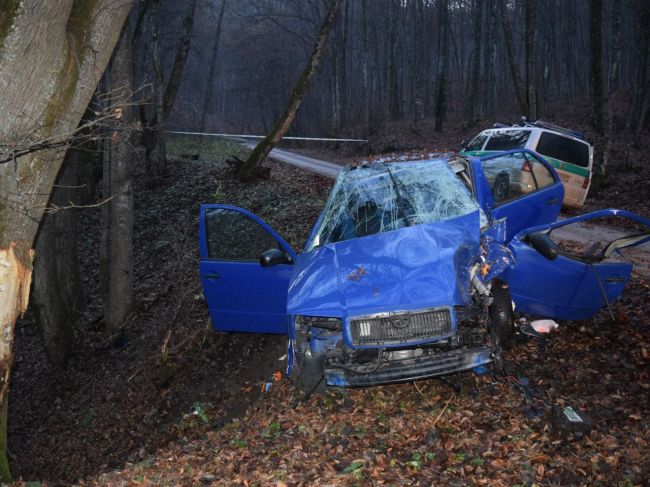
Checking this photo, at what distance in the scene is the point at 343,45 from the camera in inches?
1287

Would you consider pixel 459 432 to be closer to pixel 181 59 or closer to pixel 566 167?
pixel 566 167

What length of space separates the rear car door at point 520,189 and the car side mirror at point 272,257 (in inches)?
91.2

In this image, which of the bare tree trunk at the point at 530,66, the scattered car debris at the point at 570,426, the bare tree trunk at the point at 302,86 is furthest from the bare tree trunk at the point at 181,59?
the scattered car debris at the point at 570,426

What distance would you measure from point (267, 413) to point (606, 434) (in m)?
3.01

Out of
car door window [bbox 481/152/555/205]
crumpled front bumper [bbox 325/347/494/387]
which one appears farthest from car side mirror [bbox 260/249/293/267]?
car door window [bbox 481/152/555/205]

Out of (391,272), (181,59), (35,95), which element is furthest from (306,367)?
(181,59)

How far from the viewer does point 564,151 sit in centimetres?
1228

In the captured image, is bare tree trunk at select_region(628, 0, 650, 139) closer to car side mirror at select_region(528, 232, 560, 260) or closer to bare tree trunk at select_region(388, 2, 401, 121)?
bare tree trunk at select_region(388, 2, 401, 121)

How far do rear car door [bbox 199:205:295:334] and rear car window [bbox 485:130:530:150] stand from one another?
7.96 metres

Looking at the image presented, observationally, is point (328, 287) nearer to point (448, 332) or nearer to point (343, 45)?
point (448, 332)

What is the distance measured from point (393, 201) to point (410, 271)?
1.37 metres

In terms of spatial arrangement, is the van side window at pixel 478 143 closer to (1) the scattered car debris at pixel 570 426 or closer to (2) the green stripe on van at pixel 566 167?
(2) the green stripe on van at pixel 566 167

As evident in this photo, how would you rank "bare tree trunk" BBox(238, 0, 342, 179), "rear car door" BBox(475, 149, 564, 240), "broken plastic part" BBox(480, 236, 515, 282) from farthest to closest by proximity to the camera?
"bare tree trunk" BBox(238, 0, 342, 179) < "rear car door" BBox(475, 149, 564, 240) < "broken plastic part" BBox(480, 236, 515, 282)

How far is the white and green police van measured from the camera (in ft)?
39.8
